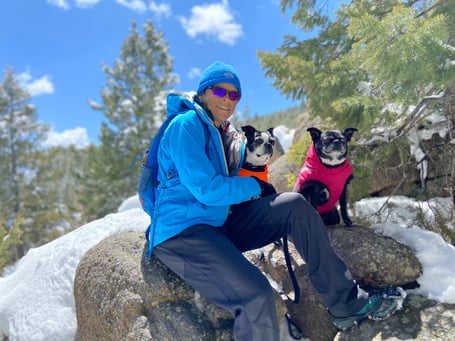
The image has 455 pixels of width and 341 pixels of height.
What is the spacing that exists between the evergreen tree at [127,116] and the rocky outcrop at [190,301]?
37.1 ft

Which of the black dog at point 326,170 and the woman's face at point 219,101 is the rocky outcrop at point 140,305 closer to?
the black dog at point 326,170

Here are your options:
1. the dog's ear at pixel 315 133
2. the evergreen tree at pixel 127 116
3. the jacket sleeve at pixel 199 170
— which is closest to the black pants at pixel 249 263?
the jacket sleeve at pixel 199 170

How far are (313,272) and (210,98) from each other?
1.59 metres

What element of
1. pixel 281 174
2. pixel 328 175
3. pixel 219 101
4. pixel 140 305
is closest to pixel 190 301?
pixel 140 305

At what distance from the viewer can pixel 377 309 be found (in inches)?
100

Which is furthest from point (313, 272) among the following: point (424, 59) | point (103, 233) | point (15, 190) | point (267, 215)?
point (15, 190)

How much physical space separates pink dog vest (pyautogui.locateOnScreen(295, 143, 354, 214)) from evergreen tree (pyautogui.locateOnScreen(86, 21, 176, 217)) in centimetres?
1149

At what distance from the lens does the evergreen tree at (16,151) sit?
14766 mm

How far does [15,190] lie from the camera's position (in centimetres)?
1498

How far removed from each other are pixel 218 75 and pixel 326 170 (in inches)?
61.5

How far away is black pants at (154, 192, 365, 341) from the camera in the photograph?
7.15ft

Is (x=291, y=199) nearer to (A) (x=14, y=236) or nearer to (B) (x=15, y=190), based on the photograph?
(A) (x=14, y=236)

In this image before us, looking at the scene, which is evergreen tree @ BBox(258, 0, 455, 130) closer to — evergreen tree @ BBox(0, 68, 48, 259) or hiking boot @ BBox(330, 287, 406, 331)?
hiking boot @ BBox(330, 287, 406, 331)

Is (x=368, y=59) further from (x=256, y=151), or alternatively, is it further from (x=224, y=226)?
(x=224, y=226)
